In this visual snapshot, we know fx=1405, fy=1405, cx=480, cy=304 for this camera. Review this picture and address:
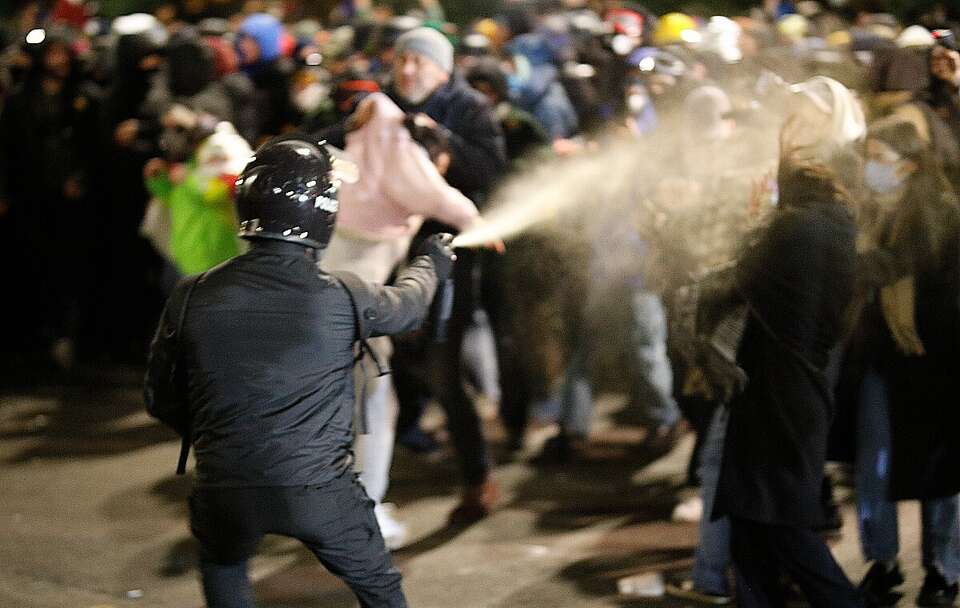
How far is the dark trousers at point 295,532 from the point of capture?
3.75 m

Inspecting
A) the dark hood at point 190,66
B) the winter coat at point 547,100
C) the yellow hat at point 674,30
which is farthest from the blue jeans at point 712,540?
the dark hood at point 190,66

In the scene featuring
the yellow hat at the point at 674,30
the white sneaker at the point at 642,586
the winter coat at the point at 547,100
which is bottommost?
the white sneaker at the point at 642,586

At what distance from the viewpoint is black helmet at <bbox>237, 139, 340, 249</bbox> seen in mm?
3789

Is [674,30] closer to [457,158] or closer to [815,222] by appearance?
[457,158]

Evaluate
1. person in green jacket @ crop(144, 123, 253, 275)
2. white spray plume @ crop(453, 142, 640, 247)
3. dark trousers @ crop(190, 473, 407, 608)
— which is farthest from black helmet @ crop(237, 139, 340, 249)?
person in green jacket @ crop(144, 123, 253, 275)

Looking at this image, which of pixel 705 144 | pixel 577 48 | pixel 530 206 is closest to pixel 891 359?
pixel 705 144

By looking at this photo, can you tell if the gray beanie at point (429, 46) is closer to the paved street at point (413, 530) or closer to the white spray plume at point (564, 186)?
the white spray plume at point (564, 186)

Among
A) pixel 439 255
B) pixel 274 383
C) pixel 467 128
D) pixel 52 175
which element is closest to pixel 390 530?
pixel 467 128

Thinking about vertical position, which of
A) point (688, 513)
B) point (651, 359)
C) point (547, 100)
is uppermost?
point (547, 100)

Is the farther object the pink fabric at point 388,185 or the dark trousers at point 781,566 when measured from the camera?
the pink fabric at point 388,185

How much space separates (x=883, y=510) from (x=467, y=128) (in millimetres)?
2392

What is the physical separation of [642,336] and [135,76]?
12.9ft

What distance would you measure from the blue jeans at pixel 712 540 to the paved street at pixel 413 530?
0.18m

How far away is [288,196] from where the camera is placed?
3.79 m
